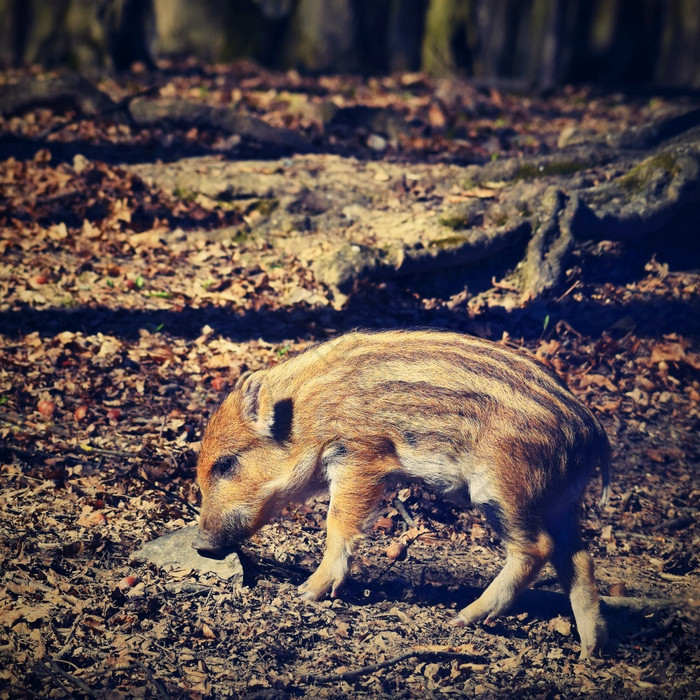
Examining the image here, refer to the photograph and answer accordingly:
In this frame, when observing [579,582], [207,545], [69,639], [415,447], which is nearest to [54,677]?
[69,639]

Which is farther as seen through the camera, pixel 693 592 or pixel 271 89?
pixel 271 89

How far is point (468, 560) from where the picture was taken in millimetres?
4582

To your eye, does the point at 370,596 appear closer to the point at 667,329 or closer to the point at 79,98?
the point at 667,329

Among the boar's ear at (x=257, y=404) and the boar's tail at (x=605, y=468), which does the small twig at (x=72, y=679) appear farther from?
the boar's tail at (x=605, y=468)

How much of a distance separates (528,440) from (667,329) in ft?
11.3

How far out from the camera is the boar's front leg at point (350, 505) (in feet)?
14.0

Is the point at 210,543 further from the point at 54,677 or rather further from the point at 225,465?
the point at 54,677

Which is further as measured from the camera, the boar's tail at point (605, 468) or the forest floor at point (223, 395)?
the boar's tail at point (605, 468)

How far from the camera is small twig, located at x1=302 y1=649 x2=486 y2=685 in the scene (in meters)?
3.57

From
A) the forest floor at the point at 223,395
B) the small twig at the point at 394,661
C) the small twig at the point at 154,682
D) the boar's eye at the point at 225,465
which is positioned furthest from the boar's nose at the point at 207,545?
the small twig at the point at 394,661

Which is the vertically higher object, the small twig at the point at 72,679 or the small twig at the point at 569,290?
the small twig at the point at 569,290

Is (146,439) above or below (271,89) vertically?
below

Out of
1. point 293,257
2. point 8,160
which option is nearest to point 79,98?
point 8,160

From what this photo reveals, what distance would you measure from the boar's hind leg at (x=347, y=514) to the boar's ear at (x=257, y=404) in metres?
0.58
